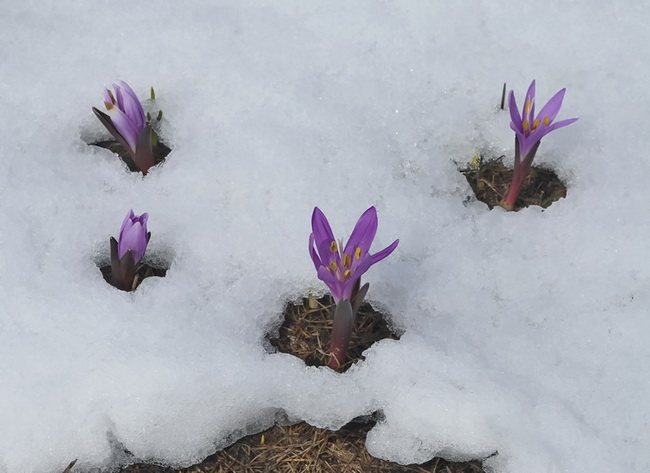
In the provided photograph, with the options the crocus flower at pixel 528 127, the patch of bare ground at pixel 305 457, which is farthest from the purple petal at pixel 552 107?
the patch of bare ground at pixel 305 457

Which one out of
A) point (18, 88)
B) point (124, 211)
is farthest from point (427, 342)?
point (18, 88)

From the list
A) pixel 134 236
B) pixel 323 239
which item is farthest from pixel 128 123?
pixel 323 239

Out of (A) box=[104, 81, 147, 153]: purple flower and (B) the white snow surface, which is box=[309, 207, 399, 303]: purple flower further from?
(A) box=[104, 81, 147, 153]: purple flower

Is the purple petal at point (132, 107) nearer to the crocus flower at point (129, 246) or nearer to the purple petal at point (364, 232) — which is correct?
the crocus flower at point (129, 246)

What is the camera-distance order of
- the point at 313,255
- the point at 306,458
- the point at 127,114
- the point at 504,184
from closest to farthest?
1. the point at 313,255
2. the point at 306,458
3. the point at 127,114
4. the point at 504,184

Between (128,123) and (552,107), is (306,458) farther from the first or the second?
(552,107)

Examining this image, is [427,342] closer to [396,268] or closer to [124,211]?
[396,268]

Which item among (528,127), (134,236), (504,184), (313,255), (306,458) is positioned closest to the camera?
(313,255)
